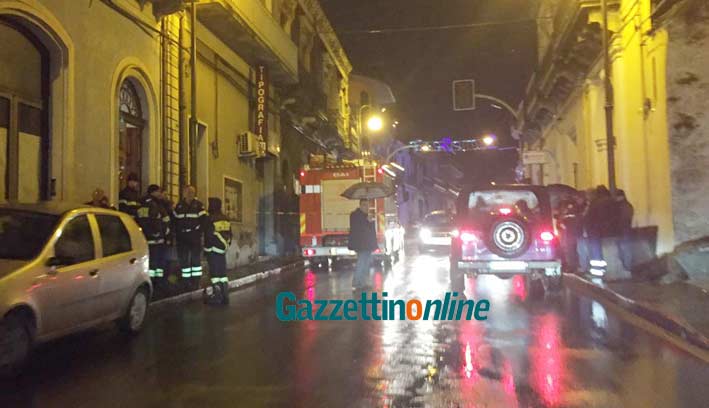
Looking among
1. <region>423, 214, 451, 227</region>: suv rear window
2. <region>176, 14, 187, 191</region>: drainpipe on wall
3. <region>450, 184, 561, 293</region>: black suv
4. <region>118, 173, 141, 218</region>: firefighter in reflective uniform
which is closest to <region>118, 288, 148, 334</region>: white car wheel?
<region>118, 173, 141, 218</region>: firefighter in reflective uniform

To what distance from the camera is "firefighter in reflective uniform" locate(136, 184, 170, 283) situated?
11172 mm

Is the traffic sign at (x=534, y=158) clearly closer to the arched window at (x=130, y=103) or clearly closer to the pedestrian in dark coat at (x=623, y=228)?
the pedestrian in dark coat at (x=623, y=228)

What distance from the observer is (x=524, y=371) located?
20.3ft

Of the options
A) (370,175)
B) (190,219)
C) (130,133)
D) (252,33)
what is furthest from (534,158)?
(190,219)

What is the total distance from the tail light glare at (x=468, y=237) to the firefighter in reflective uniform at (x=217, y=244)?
396 cm

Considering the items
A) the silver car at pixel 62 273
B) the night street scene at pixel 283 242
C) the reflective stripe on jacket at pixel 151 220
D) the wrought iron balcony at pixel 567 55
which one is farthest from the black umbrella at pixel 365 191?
the silver car at pixel 62 273

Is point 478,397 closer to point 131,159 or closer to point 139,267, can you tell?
point 139,267

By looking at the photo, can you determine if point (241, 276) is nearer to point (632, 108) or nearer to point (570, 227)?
point (570, 227)

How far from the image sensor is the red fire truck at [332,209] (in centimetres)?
1786

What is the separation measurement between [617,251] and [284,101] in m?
13.8

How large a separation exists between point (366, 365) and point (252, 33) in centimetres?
1303

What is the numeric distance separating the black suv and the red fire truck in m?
6.51

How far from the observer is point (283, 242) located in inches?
932

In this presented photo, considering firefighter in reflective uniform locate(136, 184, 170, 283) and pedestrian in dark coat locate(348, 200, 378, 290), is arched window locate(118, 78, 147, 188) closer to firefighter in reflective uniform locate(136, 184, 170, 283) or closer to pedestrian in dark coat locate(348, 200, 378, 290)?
firefighter in reflective uniform locate(136, 184, 170, 283)
